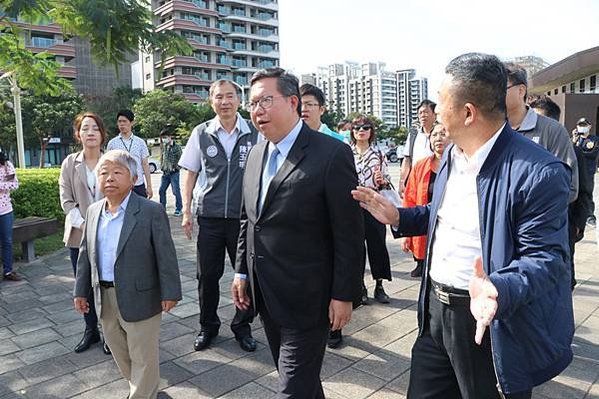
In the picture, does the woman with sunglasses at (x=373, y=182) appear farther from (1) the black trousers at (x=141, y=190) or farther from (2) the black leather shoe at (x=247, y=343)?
(1) the black trousers at (x=141, y=190)

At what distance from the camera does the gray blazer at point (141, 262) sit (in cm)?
269

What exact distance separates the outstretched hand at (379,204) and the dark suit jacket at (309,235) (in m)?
0.09

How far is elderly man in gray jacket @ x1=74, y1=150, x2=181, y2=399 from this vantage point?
2.70m

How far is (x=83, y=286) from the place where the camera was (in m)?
2.94

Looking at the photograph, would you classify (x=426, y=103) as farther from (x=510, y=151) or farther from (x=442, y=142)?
(x=510, y=151)

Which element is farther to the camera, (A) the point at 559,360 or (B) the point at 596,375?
(B) the point at 596,375

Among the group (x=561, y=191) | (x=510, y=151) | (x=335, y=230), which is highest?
(x=510, y=151)

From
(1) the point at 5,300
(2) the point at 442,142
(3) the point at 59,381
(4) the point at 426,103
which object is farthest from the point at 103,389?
(4) the point at 426,103

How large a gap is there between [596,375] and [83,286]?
3.34 meters

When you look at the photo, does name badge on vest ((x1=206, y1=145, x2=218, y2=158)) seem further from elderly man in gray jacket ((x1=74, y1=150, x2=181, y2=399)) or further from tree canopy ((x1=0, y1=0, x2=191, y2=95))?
tree canopy ((x1=0, y1=0, x2=191, y2=95))

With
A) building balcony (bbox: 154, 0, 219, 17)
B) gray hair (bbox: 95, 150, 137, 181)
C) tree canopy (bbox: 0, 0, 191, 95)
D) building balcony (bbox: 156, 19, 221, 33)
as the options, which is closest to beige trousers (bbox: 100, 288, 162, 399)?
gray hair (bbox: 95, 150, 137, 181)

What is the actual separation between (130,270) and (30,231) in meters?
4.45

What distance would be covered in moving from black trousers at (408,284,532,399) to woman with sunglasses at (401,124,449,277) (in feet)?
6.72

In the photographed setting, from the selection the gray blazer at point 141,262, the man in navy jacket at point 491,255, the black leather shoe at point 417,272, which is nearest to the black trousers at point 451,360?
the man in navy jacket at point 491,255
